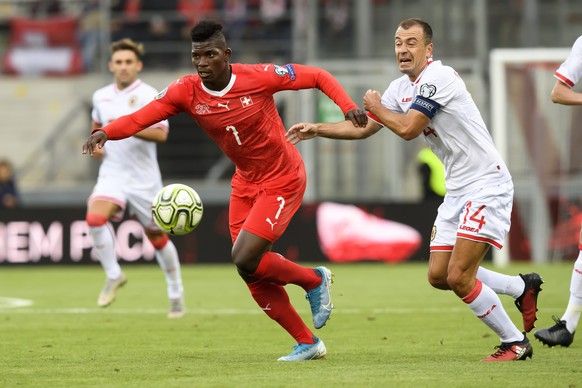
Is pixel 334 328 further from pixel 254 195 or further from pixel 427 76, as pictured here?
pixel 427 76

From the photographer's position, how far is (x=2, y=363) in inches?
314

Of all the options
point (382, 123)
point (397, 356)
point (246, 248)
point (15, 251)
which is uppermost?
point (382, 123)

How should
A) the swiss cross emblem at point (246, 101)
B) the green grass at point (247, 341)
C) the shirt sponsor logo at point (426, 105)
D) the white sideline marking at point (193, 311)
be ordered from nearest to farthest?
the green grass at point (247, 341) < the shirt sponsor logo at point (426, 105) < the swiss cross emblem at point (246, 101) < the white sideline marking at point (193, 311)

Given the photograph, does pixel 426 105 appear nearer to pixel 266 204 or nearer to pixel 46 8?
pixel 266 204

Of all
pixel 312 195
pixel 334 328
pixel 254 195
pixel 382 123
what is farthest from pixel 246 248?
pixel 312 195

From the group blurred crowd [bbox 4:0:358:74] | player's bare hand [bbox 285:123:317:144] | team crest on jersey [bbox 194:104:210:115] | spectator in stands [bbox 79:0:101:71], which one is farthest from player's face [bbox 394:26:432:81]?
spectator in stands [bbox 79:0:101:71]

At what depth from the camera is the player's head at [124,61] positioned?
38.6 feet

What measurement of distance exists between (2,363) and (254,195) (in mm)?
2099

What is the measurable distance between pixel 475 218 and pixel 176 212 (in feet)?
7.32

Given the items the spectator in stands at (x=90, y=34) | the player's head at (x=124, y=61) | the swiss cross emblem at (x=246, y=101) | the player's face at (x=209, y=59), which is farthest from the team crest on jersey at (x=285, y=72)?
the spectator in stands at (x=90, y=34)

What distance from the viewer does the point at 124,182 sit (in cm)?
1188

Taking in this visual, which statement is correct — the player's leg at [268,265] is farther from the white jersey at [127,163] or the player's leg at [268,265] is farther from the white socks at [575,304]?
the white jersey at [127,163]

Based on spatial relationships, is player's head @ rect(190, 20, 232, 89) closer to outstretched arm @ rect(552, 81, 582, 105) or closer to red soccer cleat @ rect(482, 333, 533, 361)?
outstretched arm @ rect(552, 81, 582, 105)

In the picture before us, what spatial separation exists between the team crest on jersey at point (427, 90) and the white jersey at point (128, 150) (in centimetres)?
482
